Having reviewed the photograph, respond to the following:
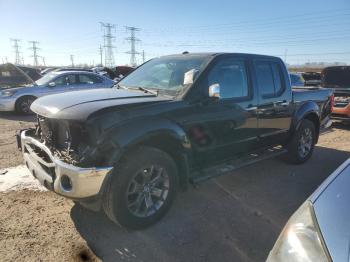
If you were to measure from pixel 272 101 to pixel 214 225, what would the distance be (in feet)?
7.62

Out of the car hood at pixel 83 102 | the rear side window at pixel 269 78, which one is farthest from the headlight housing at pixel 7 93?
the rear side window at pixel 269 78

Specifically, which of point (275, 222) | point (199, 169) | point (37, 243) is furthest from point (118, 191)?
point (275, 222)

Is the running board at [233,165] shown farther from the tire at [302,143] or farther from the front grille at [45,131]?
the front grille at [45,131]

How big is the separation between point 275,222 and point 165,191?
138cm

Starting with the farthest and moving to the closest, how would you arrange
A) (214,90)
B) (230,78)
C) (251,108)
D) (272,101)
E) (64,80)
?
(64,80) < (272,101) < (251,108) < (230,78) < (214,90)

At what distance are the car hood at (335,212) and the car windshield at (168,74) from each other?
7.36 ft

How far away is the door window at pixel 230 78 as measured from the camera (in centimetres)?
418

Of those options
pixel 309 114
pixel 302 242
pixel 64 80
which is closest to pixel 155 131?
pixel 302 242

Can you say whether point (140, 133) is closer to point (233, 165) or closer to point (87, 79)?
point (233, 165)

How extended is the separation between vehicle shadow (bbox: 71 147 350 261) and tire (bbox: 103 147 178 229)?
19 cm

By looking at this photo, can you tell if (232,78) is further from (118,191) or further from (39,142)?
(39,142)

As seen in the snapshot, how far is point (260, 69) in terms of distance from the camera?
4973mm

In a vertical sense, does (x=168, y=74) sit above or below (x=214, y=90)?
above

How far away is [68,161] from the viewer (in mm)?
3094
